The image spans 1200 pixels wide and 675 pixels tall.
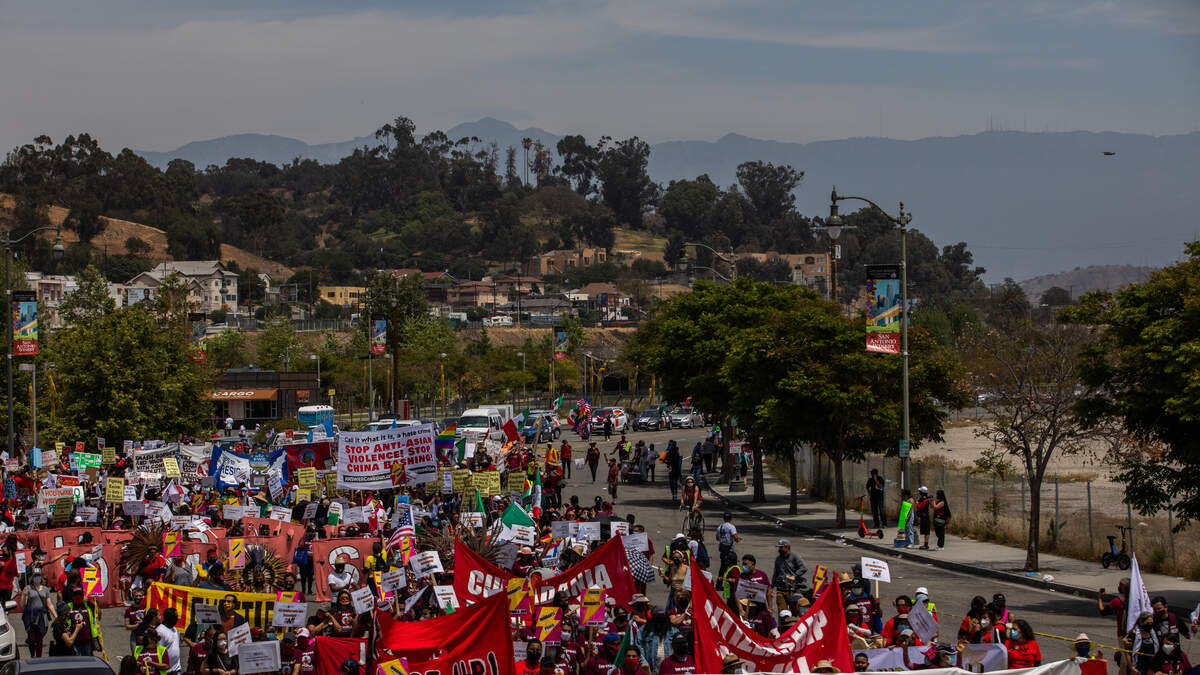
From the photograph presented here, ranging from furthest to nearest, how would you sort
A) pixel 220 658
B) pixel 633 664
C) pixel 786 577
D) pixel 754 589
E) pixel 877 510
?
pixel 877 510
pixel 786 577
pixel 754 589
pixel 220 658
pixel 633 664

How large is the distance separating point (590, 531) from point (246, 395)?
5595 centimetres

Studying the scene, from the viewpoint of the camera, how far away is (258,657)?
1260 cm

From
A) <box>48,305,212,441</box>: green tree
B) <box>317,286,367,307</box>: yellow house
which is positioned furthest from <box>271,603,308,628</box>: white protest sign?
<box>317,286,367,307</box>: yellow house

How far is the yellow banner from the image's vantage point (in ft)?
49.3

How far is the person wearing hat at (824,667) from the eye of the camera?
11.1 m

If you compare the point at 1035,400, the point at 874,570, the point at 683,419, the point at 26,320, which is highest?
the point at 26,320

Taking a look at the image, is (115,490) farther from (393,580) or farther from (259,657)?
(259,657)

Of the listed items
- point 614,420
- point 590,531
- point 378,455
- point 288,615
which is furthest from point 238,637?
point 614,420

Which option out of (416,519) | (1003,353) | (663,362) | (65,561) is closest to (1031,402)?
(1003,353)

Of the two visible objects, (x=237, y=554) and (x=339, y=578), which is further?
(x=237, y=554)

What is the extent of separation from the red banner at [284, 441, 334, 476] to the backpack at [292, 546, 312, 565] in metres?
11.6

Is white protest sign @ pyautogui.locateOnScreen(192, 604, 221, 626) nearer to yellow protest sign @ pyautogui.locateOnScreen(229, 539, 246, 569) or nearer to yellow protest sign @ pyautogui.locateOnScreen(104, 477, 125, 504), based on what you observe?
yellow protest sign @ pyautogui.locateOnScreen(229, 539, 246, 569)

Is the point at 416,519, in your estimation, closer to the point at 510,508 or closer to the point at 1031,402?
the point at 510,508

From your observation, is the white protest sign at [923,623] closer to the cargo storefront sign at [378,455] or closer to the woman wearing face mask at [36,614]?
the woman wearing face mask at [36,614]
